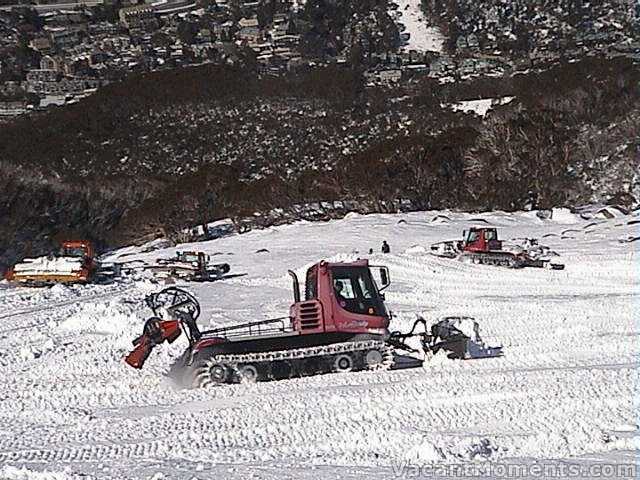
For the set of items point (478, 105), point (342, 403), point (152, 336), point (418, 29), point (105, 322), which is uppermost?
point (418, 29)

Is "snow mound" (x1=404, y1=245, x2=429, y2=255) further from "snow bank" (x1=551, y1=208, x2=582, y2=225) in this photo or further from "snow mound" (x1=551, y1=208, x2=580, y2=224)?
"snow mound" (x1=551, y1=208, x2=580, y2=224)

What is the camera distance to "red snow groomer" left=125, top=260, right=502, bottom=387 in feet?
39.9

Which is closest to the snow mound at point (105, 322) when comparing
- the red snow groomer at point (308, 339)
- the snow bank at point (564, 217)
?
the red snow groomer at point (308, 339)

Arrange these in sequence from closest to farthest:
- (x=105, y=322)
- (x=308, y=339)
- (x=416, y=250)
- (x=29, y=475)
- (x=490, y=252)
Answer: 1. (x=29, y=475)
2. (x=308, y=339)
3. (x=105, y=322)
4. (x=490, y=252)
5. (x=416, y=250)

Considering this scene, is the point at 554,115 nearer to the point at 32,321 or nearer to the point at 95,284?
the point at 95,284

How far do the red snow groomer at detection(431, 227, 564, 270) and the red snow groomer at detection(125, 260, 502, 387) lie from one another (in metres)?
10.2

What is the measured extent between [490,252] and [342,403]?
13402mm

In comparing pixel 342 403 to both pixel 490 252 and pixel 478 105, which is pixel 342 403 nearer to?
pixel 490 252

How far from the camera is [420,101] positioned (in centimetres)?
7888

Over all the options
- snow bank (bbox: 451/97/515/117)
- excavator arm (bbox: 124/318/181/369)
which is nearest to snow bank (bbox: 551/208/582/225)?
excavator arm (bbox: 124/318/181/369)

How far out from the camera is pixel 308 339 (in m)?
12.5

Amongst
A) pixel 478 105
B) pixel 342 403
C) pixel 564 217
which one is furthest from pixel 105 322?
pixel 478 105

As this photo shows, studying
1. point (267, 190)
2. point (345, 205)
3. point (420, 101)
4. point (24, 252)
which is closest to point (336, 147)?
point (420, 101)

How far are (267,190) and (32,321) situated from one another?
93.1 ft
